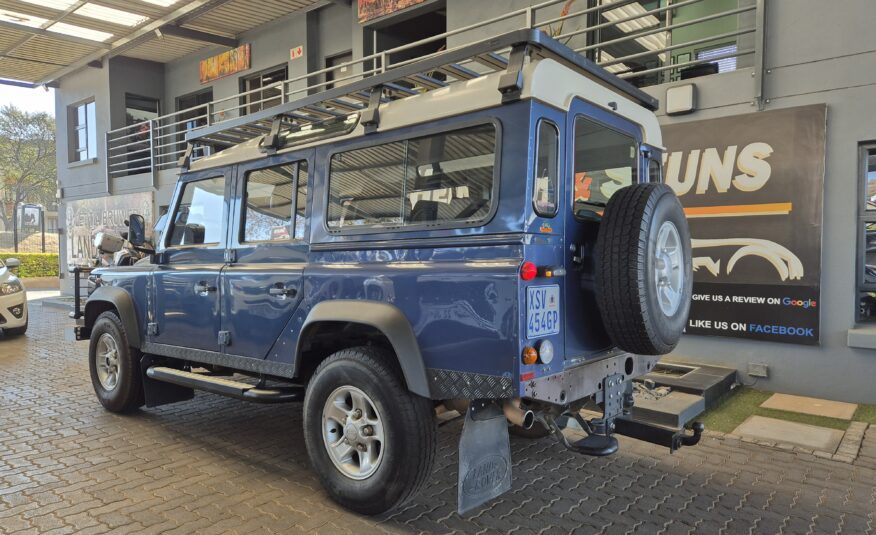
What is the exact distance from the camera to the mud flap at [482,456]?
291 centimetres

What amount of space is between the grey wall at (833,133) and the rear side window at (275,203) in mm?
4826

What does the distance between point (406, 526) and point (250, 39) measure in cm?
1340

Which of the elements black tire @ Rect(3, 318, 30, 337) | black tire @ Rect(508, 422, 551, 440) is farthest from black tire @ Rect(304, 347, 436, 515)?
black tire @ Rect(3, 318, 30, 337)

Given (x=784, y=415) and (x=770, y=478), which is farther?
(x=784, y=415)

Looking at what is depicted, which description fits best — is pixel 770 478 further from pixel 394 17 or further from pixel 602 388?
pixel 394 17

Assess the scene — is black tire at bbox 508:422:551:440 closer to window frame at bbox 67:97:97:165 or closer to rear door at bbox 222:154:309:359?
rear door at bbox 222:154:309:359

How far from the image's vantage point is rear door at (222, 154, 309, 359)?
151 inches

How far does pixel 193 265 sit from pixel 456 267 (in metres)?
2.64

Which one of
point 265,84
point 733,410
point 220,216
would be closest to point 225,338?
point 220,216

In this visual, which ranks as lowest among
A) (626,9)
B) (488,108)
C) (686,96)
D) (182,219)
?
(182,219)

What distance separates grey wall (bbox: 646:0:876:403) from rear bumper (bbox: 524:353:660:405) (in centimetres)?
298

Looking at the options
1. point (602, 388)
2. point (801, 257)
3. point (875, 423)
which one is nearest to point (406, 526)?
point (602, 388)

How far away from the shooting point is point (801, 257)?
5730 millimetres

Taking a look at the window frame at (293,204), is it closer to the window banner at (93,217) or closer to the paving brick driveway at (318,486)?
the paving brick driveway at (318,486)
